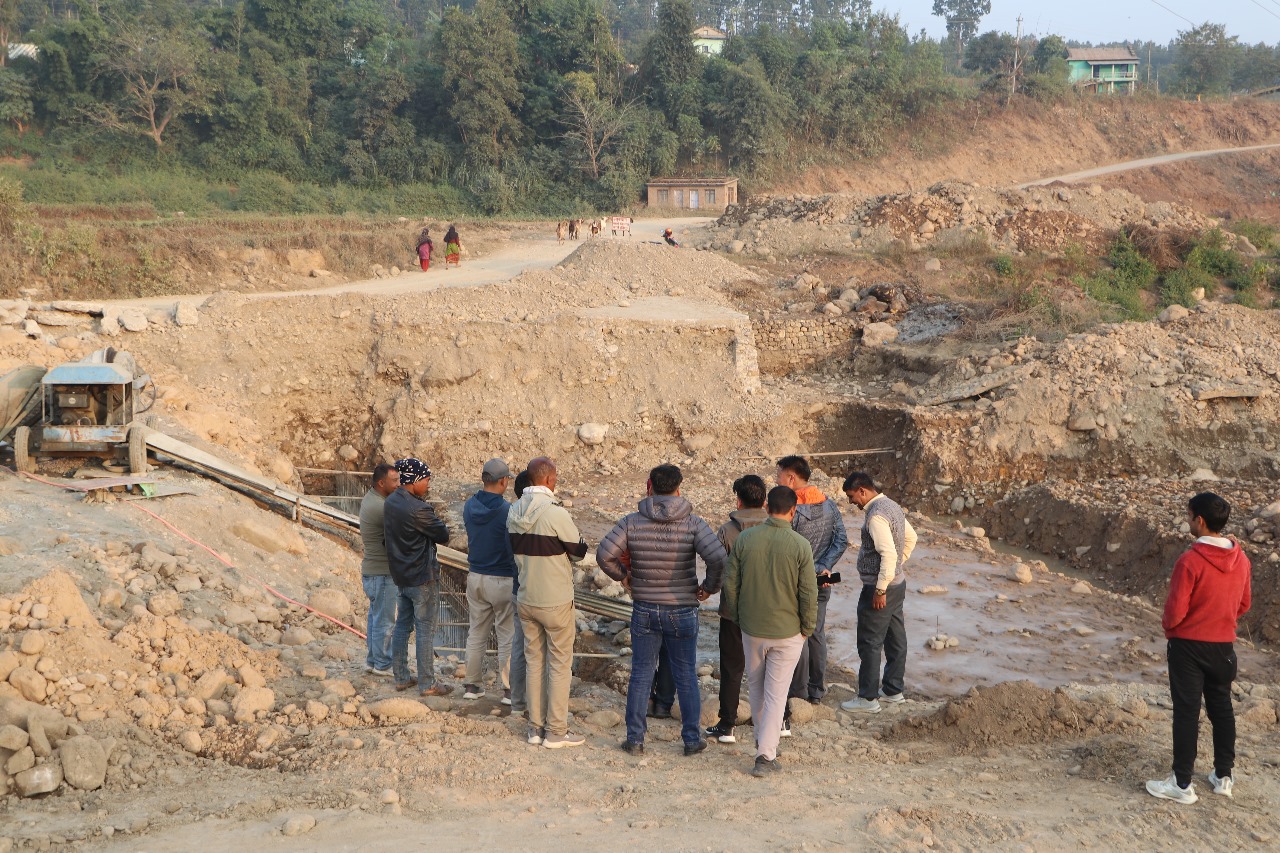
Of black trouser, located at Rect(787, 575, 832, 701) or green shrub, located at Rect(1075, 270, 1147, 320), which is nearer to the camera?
black trouser, located at Rect(787, 575, 832, 701)

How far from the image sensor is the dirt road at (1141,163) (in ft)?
134

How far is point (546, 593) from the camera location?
18.8ft

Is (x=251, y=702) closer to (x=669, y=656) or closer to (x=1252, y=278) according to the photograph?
(x=669, y=656)

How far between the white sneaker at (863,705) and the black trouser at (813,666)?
0.58 feet

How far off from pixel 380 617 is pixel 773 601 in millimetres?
2732

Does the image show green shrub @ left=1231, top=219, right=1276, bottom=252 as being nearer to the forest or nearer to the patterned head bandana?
the forest

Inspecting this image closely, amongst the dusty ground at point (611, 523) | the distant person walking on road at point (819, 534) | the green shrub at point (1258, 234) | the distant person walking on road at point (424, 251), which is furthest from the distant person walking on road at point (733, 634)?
the green shrub at point (1258, 234)

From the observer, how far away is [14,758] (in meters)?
5.05

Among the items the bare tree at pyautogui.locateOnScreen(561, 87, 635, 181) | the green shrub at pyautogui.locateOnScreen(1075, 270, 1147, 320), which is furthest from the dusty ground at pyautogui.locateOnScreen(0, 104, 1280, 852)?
the bare tree at pyautogui.locateOnScreen(561, 87, 635, 181)

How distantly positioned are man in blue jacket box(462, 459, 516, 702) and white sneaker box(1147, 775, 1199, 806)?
3488 millimetres

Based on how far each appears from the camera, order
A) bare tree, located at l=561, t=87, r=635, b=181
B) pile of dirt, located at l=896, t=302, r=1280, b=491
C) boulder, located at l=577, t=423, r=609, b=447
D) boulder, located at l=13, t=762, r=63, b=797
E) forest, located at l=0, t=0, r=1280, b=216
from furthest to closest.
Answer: bare tree, located at l=561, t=87, r=635, b=181 < forest, located at l=0, t=0, r=1280, b=216 < boulder, located at l=577, t=423, r=609, b=447 < pile of dirt, located at l=896, t=302, r=1280, b=491 < boulder, located at l=13, t=762, r=63, b=797

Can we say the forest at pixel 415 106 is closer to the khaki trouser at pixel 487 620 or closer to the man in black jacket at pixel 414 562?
the man in black jacket at pixel 414 562

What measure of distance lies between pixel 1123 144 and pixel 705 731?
152 feet

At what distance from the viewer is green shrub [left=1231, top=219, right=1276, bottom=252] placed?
24406 mm
